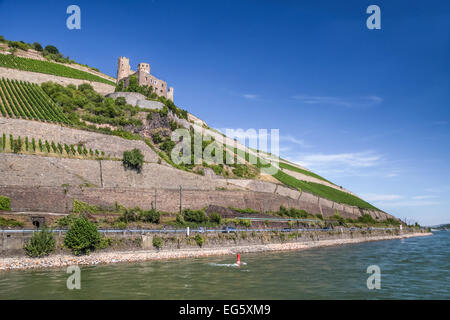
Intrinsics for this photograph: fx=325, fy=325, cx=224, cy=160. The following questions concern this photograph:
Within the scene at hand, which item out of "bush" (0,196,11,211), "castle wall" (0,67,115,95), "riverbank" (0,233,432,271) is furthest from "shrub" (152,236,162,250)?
"castle wall" (0,67,115,95)

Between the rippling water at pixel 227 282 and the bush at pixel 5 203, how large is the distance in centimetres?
860

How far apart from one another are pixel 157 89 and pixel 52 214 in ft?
157

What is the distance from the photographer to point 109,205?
32938mm

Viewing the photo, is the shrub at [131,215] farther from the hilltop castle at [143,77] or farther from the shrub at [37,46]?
the shrub at [37,46]

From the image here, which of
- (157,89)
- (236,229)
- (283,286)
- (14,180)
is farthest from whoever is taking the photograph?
(157,89)

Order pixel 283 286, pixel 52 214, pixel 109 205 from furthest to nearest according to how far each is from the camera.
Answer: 1. pixel 109 205
2. pixel 52 214
3. pixel 283 286

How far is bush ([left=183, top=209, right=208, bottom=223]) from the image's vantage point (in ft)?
117

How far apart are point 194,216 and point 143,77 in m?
42.7

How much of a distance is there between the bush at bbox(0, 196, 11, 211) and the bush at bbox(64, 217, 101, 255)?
7.11 meters

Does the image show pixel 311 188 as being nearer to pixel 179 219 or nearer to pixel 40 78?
pixel 179 219

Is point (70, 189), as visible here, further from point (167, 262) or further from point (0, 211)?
point (167, 262)

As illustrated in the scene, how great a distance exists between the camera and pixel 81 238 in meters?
23.4

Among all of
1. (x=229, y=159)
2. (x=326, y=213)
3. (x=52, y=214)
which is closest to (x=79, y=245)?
(x=52, y=214)

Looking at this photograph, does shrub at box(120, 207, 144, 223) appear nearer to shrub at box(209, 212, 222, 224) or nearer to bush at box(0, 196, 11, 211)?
shrub at box(209, 212, 222, 224)
